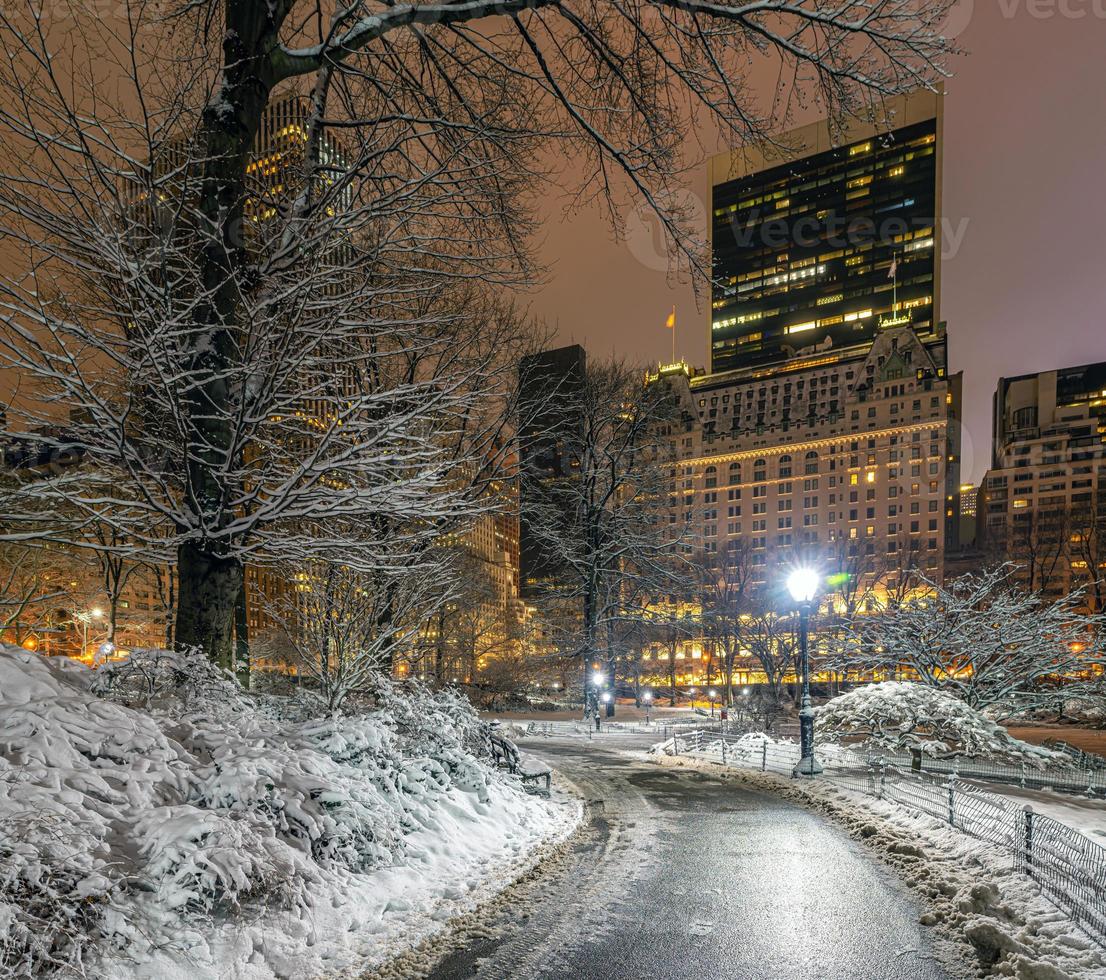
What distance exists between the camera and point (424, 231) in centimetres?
848

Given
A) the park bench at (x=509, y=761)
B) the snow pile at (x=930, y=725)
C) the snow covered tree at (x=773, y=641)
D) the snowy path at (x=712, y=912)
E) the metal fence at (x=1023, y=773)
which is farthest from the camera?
the snow covered tree at (x=773, y=641)

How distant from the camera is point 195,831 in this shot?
16.3 ft

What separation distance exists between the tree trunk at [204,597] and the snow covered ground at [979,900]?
7937 mm

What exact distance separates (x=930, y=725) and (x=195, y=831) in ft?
56.2

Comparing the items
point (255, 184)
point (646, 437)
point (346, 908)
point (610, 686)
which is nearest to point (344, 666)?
point (346, 908)

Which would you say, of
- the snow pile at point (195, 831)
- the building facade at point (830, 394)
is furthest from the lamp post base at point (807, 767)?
the building facade at point (830, 394)

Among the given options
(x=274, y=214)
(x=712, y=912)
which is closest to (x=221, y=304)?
(x=274, y=214)

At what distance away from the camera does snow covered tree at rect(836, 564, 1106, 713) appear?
17953mm

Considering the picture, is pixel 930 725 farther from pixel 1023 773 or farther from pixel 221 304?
pixel 221 304

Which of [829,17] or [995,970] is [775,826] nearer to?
[995,970]

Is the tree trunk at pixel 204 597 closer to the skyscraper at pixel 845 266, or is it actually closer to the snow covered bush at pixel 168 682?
the snow covered bush at pixel 168 682

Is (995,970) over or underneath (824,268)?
underneath

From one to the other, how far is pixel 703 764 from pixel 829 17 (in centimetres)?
1798

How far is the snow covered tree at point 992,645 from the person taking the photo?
17953mm
